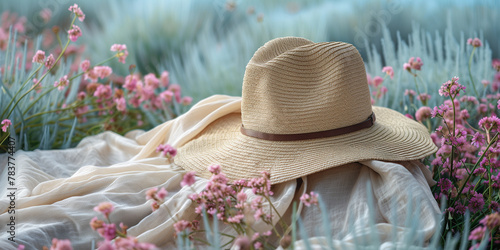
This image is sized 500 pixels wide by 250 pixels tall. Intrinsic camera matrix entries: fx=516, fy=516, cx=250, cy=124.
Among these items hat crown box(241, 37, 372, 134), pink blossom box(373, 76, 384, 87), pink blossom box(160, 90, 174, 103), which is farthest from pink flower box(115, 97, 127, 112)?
pink blossom box(373, 76, 384, 87)

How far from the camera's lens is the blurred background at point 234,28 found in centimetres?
282

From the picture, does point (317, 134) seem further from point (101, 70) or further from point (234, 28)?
point (234, 28)

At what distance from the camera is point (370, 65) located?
2664 mm

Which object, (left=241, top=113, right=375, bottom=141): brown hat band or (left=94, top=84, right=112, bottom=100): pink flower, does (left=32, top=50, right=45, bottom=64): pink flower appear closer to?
(left=94, top=84, right=112, bottom=100): pink flower

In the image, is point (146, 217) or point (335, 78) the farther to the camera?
point (335, 78)

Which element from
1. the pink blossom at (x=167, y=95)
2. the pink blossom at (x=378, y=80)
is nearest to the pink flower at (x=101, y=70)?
the pink blossom at (x=167, y=95)

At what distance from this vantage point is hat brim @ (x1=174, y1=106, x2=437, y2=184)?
1392 mm

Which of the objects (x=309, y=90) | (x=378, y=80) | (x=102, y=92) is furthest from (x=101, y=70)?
(x=378, y=80)

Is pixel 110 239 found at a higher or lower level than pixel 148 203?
higher

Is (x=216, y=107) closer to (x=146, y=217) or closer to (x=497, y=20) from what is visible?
(x=146, y=217)

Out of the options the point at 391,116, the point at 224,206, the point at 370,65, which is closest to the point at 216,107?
the point at 391,116

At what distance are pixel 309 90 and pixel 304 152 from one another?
187 millimetres

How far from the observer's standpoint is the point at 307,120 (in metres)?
1.48

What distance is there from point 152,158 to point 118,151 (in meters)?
0.30
